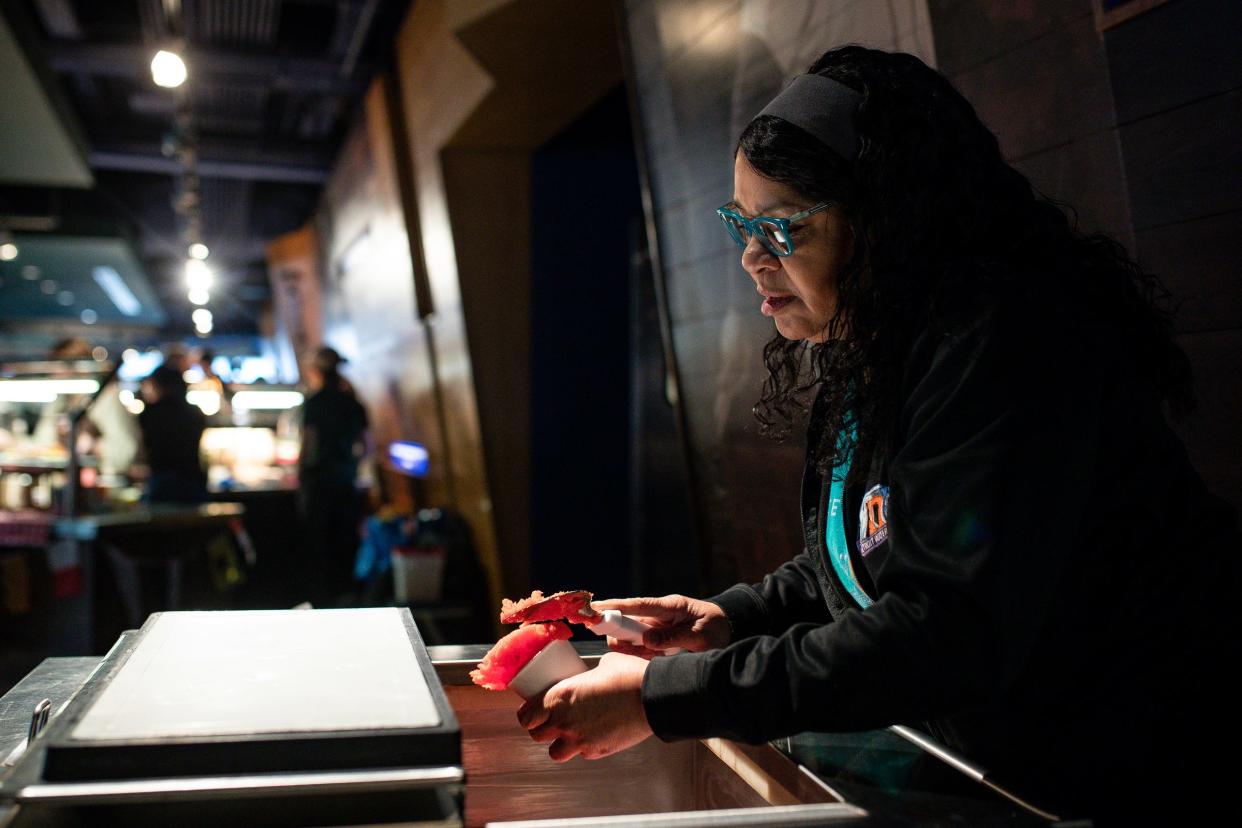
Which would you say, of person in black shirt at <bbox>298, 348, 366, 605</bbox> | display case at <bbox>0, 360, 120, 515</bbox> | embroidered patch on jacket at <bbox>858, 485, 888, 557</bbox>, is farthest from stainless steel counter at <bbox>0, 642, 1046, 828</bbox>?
person in black shirt at <bbox>298, 348, 366, 605</bbox>

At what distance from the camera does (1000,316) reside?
947 millimetres

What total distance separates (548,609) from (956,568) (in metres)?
0.57

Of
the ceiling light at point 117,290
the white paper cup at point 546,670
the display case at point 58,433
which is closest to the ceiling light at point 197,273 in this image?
the ceiling light at point 117,290

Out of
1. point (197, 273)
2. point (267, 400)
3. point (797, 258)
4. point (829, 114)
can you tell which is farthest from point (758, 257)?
point (197, 273)

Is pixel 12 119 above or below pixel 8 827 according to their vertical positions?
above

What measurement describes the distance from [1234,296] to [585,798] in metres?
1.15

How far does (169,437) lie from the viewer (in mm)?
5953

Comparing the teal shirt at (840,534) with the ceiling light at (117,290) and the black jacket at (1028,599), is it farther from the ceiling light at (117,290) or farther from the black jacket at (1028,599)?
the ceiling light at (117,290)

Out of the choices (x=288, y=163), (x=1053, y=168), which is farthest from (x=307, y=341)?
(x=1053, y=168)

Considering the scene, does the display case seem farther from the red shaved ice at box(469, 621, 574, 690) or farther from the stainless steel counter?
the red shaved ice at box(469, 621, 574, 690)

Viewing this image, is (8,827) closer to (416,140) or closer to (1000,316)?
(1000,316)

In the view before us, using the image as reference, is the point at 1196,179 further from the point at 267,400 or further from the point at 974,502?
the point at 267,400

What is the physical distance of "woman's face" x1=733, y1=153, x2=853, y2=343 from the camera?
117cm

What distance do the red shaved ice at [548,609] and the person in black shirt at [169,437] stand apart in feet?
17.5
